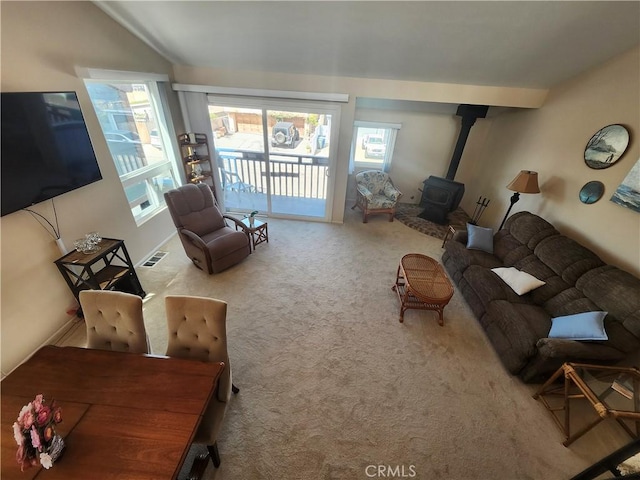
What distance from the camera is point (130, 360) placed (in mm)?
1499

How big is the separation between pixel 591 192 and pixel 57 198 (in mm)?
5476

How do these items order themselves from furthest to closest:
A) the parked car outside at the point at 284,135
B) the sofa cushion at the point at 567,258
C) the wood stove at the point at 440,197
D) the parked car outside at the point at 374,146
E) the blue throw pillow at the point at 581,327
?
the parked car outside at the point at 374,146 → the wood stove at the point at 440,197 → the parked car outside at the point at 284,135 → the sofa cushion at the point at 567,258 → the blue throw pillow at the point at 581,327

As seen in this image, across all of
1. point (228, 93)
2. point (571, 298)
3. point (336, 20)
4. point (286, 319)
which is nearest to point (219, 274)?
point (286, 319)

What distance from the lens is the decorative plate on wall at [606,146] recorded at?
2.65 m

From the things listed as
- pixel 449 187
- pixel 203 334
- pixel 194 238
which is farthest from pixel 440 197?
pixel 203 334

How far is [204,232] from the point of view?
348cm

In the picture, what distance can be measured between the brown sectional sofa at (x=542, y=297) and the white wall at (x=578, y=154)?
0.93 feet

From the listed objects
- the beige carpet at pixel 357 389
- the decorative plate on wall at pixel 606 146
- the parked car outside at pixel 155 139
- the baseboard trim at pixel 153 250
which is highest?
the decorative plate on wall at pixel 606 146

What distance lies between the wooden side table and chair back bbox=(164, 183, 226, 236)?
1.23 feet

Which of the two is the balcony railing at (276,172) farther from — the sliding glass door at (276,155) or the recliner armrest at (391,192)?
the recliner armrest at (391,192)

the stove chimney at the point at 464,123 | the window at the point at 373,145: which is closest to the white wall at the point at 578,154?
the stove chimney at the point at 464,123

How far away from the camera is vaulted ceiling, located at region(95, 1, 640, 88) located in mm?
2326

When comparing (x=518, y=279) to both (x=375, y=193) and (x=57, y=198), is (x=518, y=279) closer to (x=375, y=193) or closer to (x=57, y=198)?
(x=375, y=193)

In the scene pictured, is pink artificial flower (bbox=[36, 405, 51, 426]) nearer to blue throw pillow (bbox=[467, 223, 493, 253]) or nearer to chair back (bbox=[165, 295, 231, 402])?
chair back (bbox=[165, 295, 231, 402])
